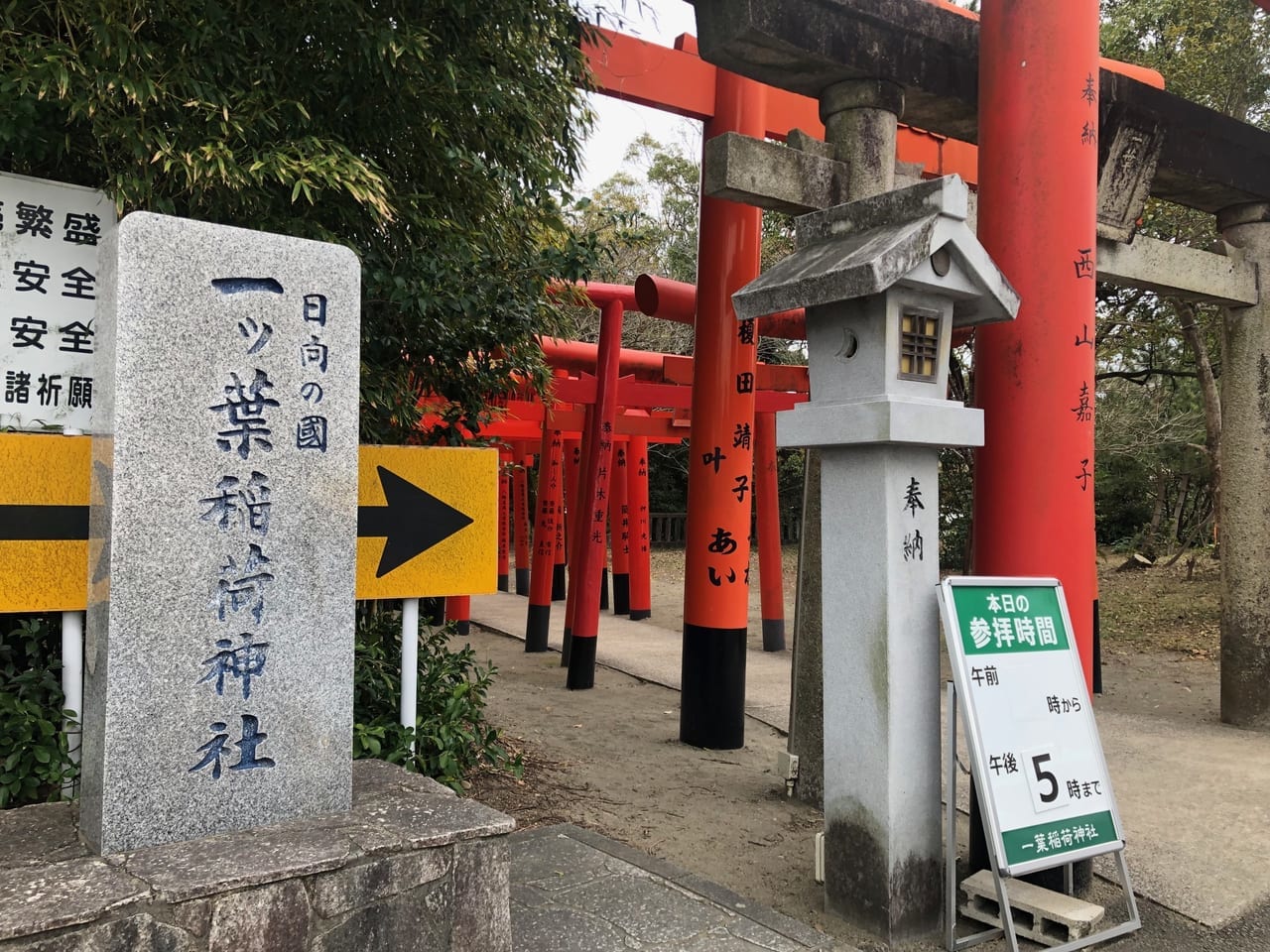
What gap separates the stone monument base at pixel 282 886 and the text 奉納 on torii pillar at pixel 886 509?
1.51 m

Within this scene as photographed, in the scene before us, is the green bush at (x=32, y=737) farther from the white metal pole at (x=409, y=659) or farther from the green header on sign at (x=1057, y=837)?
the green header on sign at (x=1057, y=837)

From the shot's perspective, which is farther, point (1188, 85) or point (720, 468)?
point (1188, 85)

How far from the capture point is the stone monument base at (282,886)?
7.41 ft

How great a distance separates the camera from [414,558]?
12.4 ft

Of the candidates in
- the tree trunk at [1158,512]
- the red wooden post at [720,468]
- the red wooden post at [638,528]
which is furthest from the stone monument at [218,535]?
the tree trunk at [1158,512]

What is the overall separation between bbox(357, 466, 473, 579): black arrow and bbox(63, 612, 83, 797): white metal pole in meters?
1.02

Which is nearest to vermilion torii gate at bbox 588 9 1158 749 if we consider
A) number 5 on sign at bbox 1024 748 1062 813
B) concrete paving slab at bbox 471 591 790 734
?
concrete paving slab at bbox 471 591 790 734

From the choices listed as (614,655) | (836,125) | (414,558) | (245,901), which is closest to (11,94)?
(414,558)

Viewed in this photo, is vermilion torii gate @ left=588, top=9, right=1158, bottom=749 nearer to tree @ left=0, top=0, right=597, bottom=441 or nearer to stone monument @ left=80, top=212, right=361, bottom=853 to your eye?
tree @ left=0, top=0, right=597, bottom=441

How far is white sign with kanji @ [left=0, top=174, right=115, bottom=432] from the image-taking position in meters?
4.02

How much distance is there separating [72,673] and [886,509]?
9.94 feet

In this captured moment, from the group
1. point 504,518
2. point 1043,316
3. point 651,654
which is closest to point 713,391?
point 1043,316

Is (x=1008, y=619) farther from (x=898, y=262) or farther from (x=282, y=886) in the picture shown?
(x=282, y=886)

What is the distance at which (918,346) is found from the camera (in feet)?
12.5
